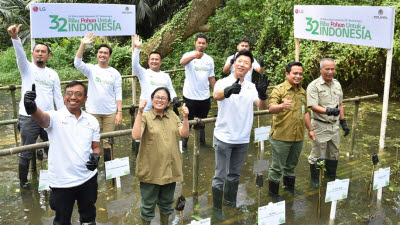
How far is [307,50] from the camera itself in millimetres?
11086

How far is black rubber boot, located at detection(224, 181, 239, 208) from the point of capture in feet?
15.7

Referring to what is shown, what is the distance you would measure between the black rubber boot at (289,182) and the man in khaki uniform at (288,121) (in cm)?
24

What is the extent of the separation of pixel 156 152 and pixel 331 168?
110 inches

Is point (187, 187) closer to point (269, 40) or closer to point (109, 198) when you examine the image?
point (109, 198)

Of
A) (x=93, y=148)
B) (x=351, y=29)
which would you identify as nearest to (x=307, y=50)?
(x=351, y=29)

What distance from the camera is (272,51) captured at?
1210 cm

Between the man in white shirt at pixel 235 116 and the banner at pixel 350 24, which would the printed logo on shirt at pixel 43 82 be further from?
the banner at pixel 350 24

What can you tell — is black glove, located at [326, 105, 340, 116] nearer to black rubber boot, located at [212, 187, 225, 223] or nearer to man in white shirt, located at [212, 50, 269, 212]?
man in white shirt, located at [212, 50, 269, 212]

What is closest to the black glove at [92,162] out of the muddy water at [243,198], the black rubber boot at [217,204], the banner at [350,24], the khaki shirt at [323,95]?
the muddy water at [243,198]

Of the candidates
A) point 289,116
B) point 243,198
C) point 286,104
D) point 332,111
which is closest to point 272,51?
point 332,111

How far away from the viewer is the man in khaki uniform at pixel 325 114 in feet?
17.3

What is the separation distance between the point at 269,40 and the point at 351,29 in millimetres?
6428

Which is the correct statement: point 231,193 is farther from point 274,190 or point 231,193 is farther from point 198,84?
point 198,84

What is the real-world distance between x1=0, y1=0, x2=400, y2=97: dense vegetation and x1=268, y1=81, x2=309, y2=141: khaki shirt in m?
5.75
